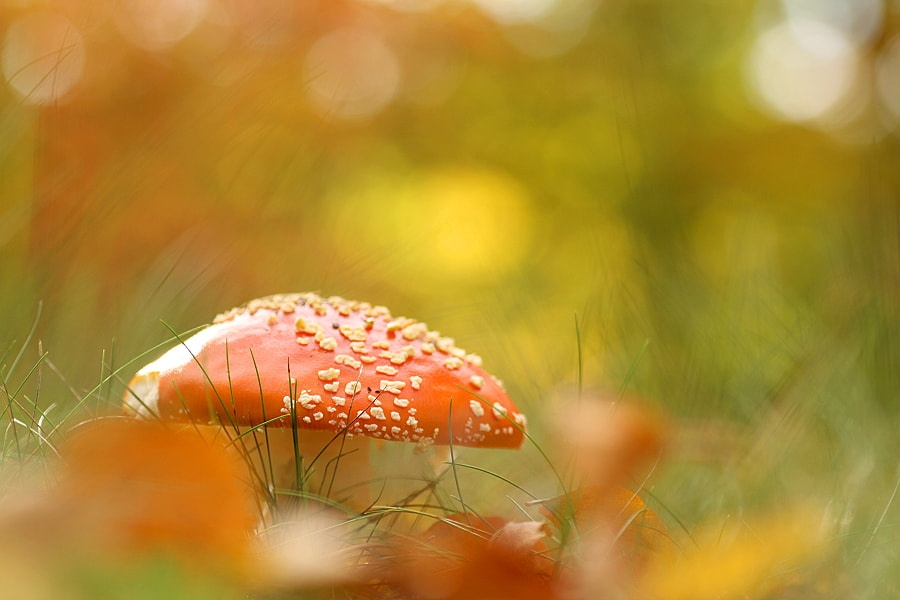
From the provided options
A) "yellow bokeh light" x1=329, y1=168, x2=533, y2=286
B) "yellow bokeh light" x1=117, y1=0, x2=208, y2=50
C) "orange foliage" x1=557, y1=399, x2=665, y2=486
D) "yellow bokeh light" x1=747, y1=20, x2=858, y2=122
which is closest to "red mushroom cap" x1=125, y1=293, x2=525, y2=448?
"orange foliage" x1=557, y1=399, x2=665, y2=486

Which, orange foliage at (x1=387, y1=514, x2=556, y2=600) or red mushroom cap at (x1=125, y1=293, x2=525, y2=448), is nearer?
orange foliage at (x1=387, y1=514, x2=556, y2=600)

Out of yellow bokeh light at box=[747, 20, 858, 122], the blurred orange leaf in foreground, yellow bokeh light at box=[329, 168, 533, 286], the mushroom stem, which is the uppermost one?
yellow bokeh light at box=[747, 20, 858, 122]

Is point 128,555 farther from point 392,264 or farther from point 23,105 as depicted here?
point 392,264

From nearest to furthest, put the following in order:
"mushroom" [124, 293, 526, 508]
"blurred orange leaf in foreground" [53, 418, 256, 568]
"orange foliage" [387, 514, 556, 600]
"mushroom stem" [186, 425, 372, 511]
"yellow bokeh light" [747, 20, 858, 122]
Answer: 1. "blurred orange leaf in foreground" [53, 418, 256, 568]
2. "orange foliage" [387, 514, 556, 600]
3. "mushroom" [124, 293, 526, 508]
4. "mushroom stem" [186, 425, 372, 511]
5. "yellow bokeh light" [747, 20, 858, 122]

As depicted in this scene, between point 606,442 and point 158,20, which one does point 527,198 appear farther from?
point 606,442

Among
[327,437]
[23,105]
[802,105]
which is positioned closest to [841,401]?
[327,437]

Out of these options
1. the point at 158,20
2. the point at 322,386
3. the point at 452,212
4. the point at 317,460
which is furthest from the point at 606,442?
the point at 452,212

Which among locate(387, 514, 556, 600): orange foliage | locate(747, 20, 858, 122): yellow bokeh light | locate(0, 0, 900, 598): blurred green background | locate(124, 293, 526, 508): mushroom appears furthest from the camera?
locate(747, 20, 858, 122): yellow bokeh light

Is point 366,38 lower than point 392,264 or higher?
higher

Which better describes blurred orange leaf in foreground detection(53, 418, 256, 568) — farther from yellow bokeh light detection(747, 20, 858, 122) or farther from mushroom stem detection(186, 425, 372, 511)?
yellow bokeh light detection(747, 20, 858, 122)
